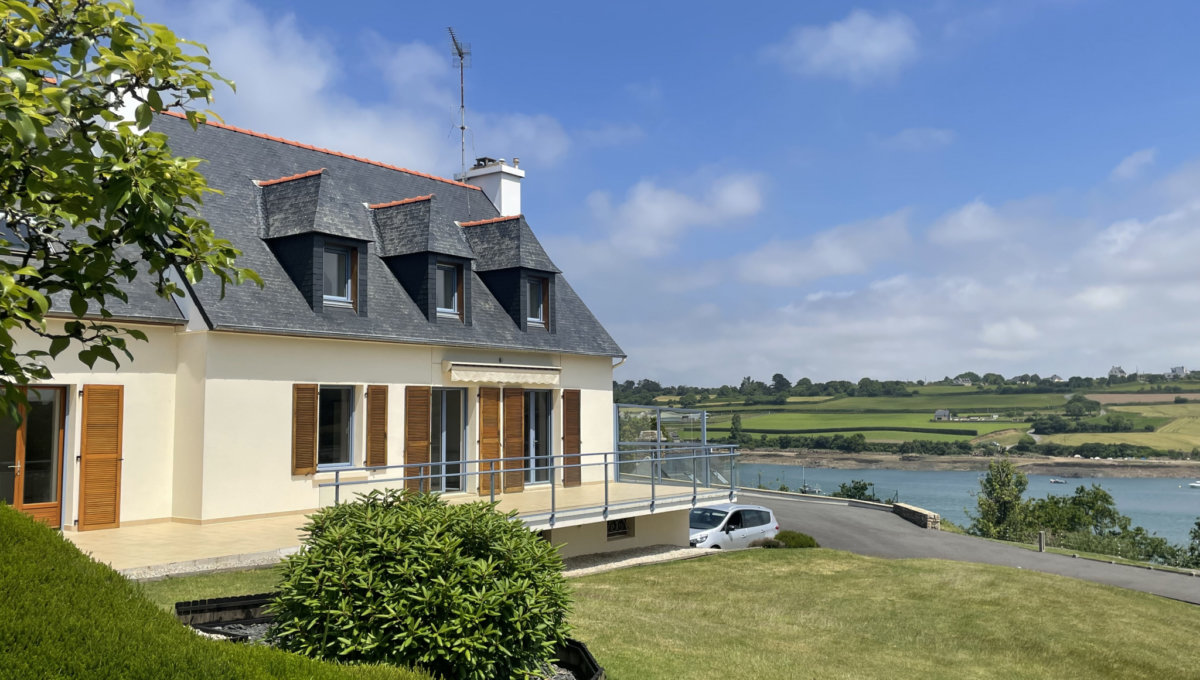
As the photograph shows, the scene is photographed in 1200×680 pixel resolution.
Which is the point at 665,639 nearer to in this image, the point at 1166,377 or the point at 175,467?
the point at 175,467

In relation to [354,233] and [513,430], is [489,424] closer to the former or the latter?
[513,430]

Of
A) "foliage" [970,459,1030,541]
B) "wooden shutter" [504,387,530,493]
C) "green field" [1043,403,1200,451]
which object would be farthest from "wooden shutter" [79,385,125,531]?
"green field" [1043,403,1200,451]

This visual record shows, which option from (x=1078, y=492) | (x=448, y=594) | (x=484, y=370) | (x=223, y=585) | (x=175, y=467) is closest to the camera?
(x=448, y=594)

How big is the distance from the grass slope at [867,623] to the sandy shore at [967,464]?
95.5 meters

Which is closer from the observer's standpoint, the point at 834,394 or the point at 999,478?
the point at 999,478

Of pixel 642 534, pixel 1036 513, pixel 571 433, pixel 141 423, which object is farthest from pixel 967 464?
pixel 141 423

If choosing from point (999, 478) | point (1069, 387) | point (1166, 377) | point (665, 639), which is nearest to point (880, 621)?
point (665, 639)

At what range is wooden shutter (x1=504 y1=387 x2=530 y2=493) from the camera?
20.4 meters

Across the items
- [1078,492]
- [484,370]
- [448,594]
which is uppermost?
[484,370]

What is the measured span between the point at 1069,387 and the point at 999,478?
412 ft

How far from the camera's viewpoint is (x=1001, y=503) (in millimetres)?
50438

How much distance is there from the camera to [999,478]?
2016 inches

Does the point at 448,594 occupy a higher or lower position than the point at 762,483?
higher

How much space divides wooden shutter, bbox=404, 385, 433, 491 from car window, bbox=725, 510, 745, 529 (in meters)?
8.21
